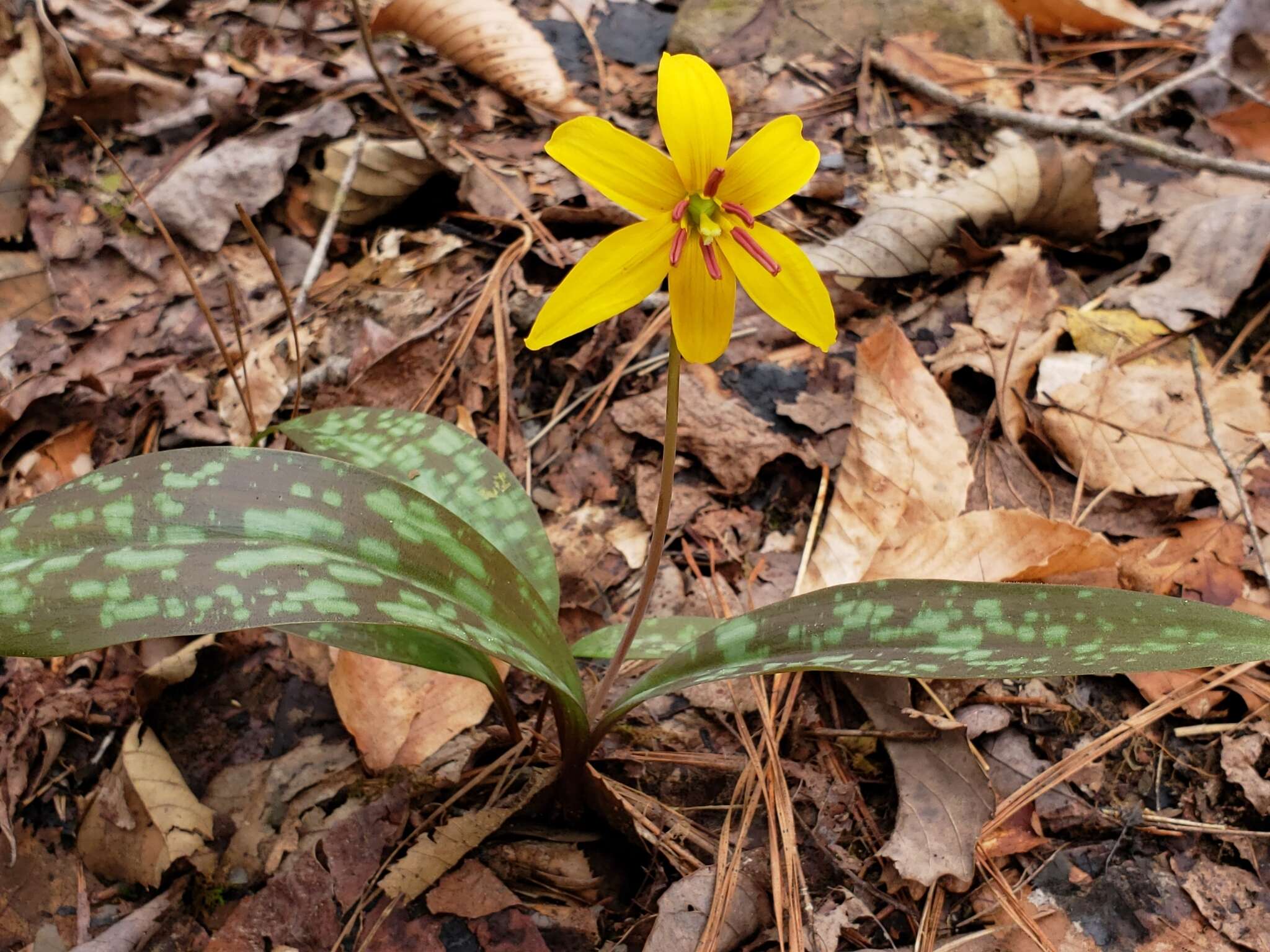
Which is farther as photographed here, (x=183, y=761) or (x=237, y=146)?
(x=237, y=146)

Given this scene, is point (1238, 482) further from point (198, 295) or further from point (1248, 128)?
point (198, 295)

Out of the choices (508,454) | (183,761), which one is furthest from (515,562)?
(183,761)

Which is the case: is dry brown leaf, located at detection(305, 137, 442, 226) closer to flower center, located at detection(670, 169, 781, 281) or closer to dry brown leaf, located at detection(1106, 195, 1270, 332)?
flower center, located at detection(670, 169, 781, 281)

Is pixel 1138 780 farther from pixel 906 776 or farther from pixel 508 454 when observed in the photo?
pixel 508 454

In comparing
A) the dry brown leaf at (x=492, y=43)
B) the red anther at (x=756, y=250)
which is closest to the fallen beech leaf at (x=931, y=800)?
the red anther at (x=756, y=250)

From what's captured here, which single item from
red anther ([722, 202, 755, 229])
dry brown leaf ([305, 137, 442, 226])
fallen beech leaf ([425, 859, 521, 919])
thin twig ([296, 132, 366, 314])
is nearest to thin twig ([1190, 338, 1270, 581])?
red anther ([722, 202, 755, 229])

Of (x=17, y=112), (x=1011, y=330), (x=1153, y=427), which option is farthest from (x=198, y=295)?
(x=1153, y=427)
